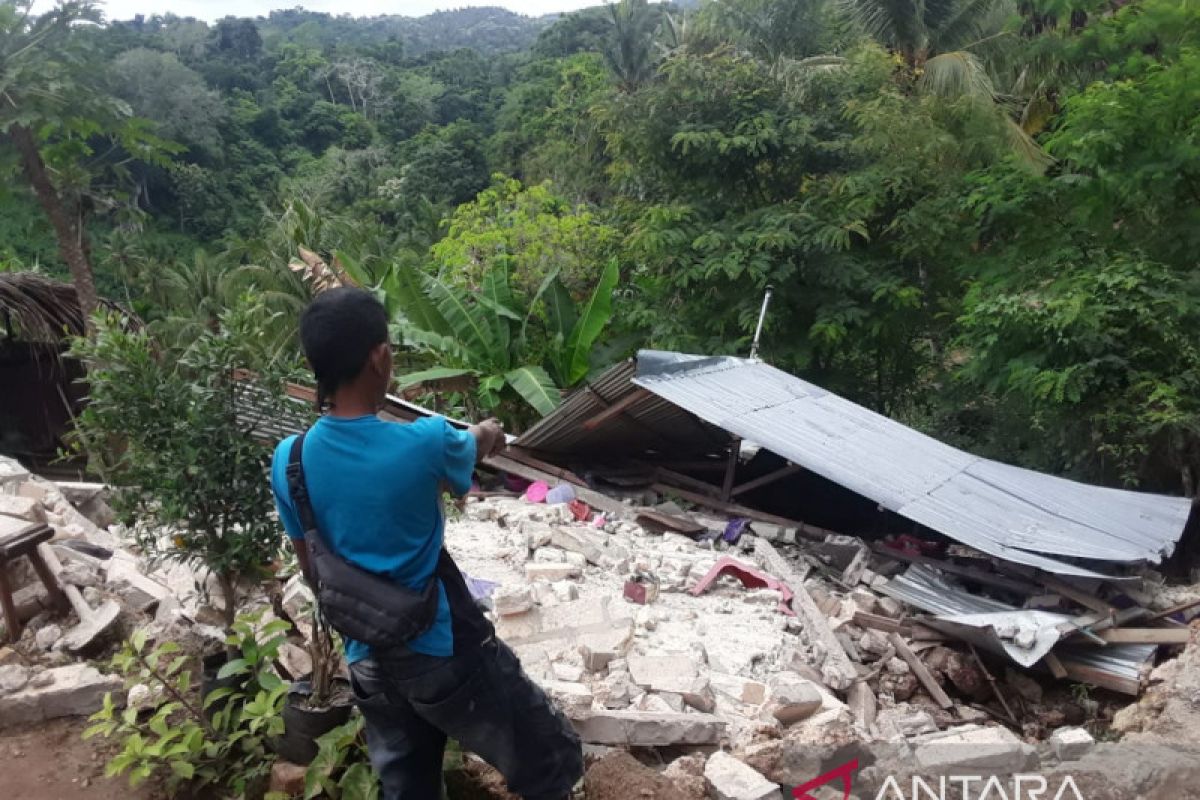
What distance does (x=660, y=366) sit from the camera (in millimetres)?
6621

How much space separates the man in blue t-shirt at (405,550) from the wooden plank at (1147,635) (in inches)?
171

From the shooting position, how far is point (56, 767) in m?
3.29

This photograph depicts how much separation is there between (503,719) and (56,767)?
2.26 meters

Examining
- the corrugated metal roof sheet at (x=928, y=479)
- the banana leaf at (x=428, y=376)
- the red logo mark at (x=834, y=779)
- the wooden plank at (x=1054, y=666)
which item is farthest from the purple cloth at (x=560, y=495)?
the red logo mark at (x=834, y=779)

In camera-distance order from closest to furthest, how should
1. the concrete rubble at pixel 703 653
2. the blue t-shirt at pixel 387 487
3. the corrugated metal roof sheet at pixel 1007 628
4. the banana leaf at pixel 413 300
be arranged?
the blue t-shirt at pixel 387 487 → the concrete rubble at pixel 703 653 → the corrugated metal roof sheet at pixel 1007 628 → the banana leaf at pixel 413 300

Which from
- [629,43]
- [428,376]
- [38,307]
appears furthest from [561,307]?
[629,43]

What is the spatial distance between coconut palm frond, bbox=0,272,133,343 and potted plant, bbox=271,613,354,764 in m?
6.61

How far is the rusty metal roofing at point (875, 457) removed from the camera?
555 centimetres

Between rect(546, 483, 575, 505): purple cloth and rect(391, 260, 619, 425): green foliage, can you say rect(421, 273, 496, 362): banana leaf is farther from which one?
rect(546, 483, 575, 505): purple cloth

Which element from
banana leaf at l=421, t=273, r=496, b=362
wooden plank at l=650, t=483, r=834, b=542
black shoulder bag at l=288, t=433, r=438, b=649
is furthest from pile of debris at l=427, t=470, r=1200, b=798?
banana leaf at l=421, t=273, r=496, b=362

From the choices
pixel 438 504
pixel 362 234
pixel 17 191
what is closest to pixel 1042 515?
pixel 438 504

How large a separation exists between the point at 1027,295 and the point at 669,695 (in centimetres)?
612

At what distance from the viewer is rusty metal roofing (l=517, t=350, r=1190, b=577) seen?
18.2 feet

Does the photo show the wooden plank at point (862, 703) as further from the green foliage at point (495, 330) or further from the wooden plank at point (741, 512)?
the green foliage at point (495, 330)
